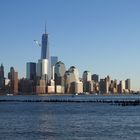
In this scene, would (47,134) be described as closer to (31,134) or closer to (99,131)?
(31,134)

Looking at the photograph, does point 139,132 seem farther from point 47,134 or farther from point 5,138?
point 5,138

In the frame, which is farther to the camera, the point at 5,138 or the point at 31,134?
the point at 31,134

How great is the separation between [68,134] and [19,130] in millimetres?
8992

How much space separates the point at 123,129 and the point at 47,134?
11483 mm

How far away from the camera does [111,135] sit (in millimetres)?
59375

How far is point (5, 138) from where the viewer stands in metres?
57.1

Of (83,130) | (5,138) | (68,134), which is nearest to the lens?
(5,138)

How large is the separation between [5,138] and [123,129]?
59.0 ft

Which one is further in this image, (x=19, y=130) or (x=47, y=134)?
(x=19, y=130)

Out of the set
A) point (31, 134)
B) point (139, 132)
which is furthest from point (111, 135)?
point (31, 134)

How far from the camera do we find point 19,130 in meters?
67.1

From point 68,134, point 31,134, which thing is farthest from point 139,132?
point 31,134

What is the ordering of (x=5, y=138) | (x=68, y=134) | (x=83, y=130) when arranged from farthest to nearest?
(x=83, y=130), (x=68, y=134), (x=5, y=138)

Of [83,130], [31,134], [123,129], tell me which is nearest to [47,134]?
[31,134]
